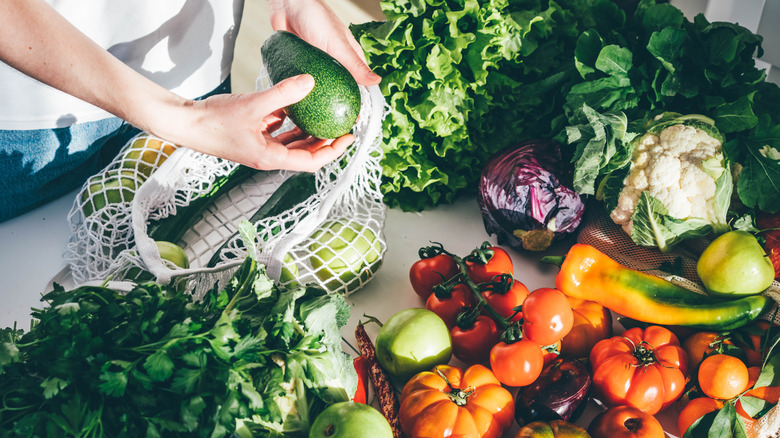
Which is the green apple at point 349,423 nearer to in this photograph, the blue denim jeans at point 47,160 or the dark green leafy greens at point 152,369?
the dark green leafy greens at point 152,369

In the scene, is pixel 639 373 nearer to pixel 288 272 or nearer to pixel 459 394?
pixel 459 394

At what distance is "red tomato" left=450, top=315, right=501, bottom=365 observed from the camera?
3.10 ft

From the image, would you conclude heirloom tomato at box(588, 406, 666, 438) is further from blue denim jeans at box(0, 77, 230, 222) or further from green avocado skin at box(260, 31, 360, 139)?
blue denim jeans at box(0, 77, 230, 222)

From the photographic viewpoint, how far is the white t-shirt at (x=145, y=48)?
100cm

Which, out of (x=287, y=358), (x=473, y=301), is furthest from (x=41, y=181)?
(x=473, y=301)

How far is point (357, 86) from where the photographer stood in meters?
1.01

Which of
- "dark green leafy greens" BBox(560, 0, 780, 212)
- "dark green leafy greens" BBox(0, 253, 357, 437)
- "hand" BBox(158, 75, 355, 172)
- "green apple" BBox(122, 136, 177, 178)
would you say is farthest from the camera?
"green apple" BBox(122, 136, 177, 178)

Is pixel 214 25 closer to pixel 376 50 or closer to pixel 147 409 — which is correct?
pixel 376 50

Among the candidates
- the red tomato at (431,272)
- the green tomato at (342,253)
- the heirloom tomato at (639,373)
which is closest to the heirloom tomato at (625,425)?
the heirloom tomato at (639,373)

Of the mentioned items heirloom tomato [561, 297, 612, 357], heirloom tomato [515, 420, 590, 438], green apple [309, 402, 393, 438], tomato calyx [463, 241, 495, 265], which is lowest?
heirloom tomato [561, 297, 612, 357]

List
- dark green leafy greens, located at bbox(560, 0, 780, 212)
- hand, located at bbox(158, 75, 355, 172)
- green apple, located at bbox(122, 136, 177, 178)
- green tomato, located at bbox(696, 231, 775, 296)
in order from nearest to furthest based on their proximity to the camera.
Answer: hand, located at bbox(158, 75, 355, 172)
green tomato, located at bbox(696, 231, 775, 296)
dark green leafy greens, located at bbox(560, 0, 780, 212)
green apple, located at bbox(122, 136, 177, 178)

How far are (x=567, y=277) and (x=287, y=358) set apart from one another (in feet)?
1.93

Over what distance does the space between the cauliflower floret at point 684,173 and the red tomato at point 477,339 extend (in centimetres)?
39

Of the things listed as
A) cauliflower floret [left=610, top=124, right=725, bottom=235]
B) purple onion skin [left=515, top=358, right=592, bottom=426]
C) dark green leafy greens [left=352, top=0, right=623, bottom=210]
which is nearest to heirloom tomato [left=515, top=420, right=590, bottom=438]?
purple onion skin [left=515, top=358, right=592, bottom=426]
